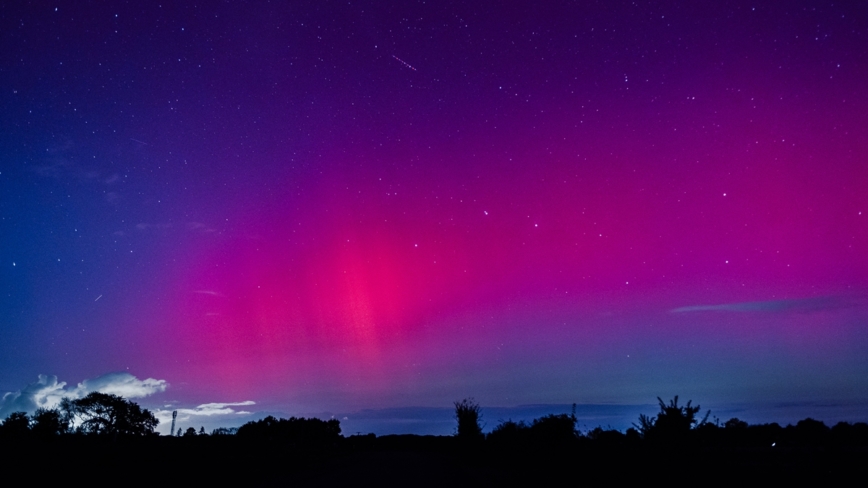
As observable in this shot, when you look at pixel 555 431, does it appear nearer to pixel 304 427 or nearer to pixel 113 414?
pixel 113 414

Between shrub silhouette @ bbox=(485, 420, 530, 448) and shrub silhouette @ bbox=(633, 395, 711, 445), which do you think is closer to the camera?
shrub silhouette @ bbox=(633, 395, 711, 445)

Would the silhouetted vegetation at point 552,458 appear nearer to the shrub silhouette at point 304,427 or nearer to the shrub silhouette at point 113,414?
the shrub silhouette at point 113,414

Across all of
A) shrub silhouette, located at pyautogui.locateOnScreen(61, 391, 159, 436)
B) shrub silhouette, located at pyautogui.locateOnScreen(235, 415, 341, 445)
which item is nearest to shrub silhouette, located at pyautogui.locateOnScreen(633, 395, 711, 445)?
shrub silhouette, located at pyautogui.locateOnScreen(61, 391, 159, 436)

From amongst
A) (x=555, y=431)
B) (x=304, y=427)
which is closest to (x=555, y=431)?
(x=555, y=431)

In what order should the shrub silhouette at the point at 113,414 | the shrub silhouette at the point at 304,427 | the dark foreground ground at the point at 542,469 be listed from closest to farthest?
the dark foreground ground at the point at 542,469
the shrub silhouette at the point at 113,414
the shrub silhouette at the point at 304,427

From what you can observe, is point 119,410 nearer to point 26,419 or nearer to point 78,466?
point 26,419

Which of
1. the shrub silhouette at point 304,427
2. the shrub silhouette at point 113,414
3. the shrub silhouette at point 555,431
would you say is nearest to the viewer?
the shrub silhouette at point 555,431

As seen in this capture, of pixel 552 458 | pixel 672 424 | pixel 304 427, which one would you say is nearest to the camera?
pixel 672 424

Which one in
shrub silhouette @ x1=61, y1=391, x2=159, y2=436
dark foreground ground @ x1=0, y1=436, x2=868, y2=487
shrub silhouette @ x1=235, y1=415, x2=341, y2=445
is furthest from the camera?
shrub silhouette @ x1=235, y1=415, x2=341, y2=445

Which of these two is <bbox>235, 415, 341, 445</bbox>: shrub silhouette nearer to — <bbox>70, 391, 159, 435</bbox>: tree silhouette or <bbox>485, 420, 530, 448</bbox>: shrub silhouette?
<bbox>70, 391, 159, 435</bbox>: tree silhouette

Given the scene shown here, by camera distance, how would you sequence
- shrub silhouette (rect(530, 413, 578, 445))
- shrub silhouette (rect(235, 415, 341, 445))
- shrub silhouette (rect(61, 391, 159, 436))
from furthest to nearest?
shrub silhouette (rect(235, 415, 341, 445)) → shrub silhouette (rect(61, 391, 159, 436)) → shrub silhouette (rect(530, 413, 578, 445))

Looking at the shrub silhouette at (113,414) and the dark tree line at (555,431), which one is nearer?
the dark tree line at (555,431)

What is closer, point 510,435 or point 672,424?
point 672,424

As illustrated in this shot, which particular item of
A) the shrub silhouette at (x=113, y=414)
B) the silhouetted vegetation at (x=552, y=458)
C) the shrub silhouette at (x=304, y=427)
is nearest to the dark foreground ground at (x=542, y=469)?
the silhouetted vegetation at (x=552, y=458)
